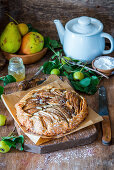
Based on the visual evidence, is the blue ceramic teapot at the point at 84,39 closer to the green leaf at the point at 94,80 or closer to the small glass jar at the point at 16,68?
the green leaf at the point at 94,80

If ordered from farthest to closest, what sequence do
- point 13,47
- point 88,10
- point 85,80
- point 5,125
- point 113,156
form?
point 88,10 < point 13,47 < point 85,80 < point 5,125 < point 113,156

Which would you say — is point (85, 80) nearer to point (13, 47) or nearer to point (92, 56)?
point (92, 56)

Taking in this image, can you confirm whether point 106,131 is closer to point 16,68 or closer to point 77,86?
point 77,86

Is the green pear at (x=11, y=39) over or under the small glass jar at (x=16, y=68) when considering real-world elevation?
over

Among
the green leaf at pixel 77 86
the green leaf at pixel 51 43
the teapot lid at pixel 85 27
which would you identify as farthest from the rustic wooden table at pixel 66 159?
the green leaf at pixel 51 43

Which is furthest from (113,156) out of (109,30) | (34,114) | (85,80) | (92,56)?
(109,30)

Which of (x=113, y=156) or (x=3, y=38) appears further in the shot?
(x=3, y=38)
